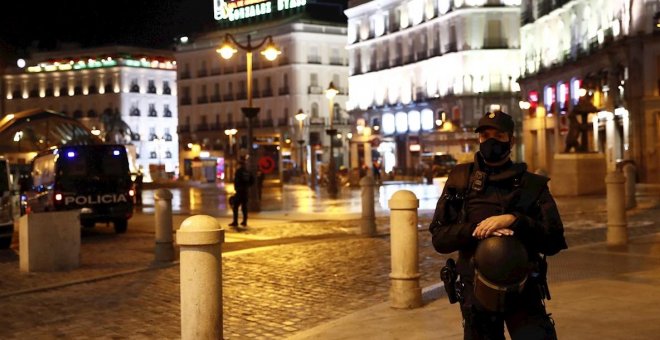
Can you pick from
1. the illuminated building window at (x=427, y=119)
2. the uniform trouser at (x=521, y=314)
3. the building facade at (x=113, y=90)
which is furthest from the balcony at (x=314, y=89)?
the uniform trouser at (x=521, y=314)

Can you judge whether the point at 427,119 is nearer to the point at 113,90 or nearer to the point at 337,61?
the point at 337,61

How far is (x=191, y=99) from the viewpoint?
350 ft

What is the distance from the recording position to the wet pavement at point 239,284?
873cm

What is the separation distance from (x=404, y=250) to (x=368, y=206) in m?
8.73

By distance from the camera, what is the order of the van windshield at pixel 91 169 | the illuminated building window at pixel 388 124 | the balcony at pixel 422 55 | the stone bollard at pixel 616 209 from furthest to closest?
the illuminated building window at pixel 388 124 → the balcony at pixel 422 55 → the van windshield at pixel 91 169 → the stone bollard at pixel 616 209

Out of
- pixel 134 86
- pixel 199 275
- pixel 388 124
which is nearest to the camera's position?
pixel 199 275

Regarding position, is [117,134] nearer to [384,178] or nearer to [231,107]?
[231,107]

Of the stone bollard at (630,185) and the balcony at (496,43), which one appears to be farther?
the balcony at (496,43)

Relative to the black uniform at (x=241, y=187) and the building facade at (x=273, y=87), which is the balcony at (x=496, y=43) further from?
→ the black uniform at (x=241, y=187)

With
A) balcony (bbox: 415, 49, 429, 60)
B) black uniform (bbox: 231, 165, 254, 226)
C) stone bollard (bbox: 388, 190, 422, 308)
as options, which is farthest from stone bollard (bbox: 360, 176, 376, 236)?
balcony (bbox: 415, 49, 429, 60)

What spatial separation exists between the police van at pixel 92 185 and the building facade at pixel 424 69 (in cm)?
4155

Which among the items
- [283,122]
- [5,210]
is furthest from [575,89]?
[283,122]

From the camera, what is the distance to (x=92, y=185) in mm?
20625

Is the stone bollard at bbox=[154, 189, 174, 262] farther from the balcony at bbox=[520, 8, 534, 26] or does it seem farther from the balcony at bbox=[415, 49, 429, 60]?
the balcony at bbox=[415, 49, 429, 60]
